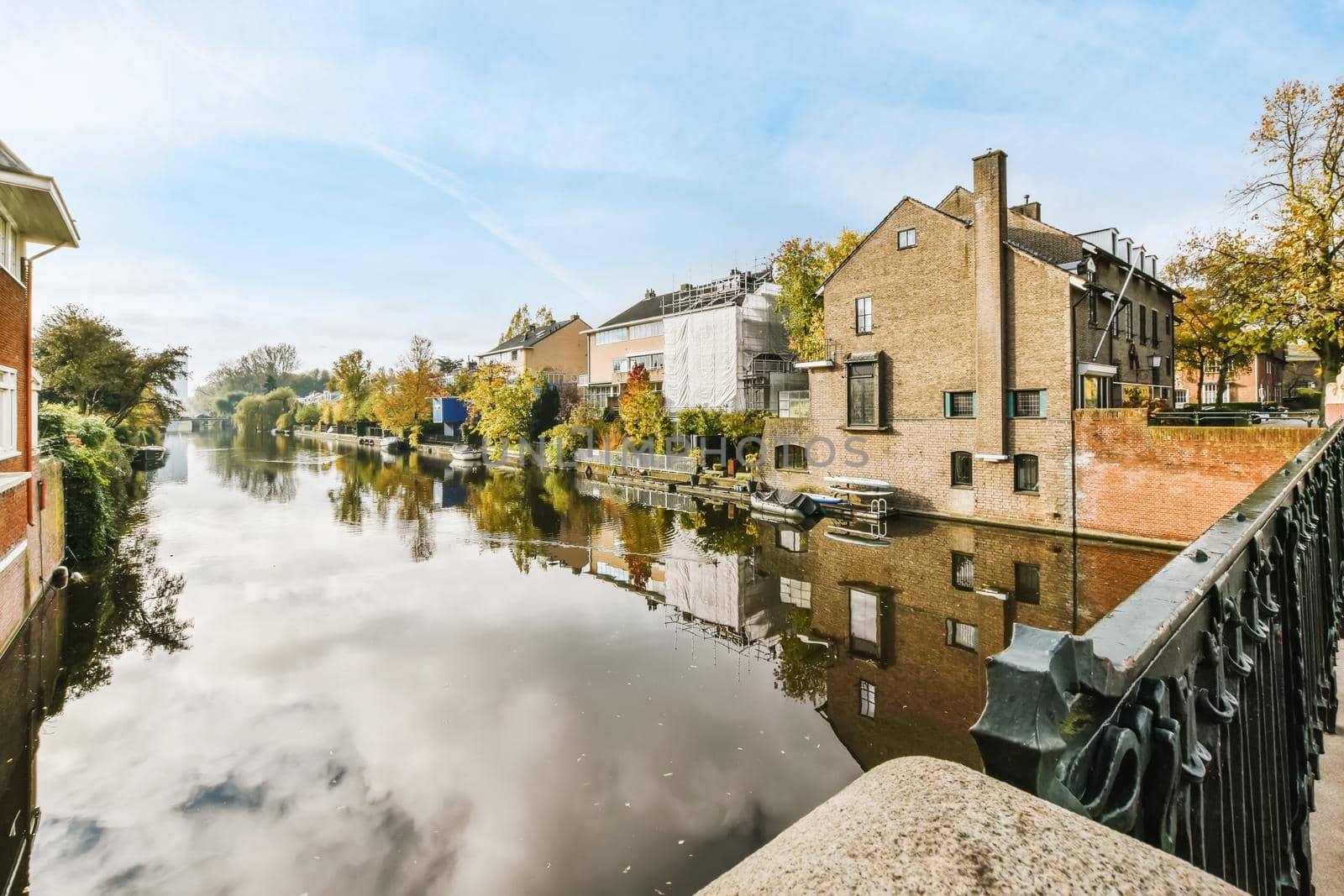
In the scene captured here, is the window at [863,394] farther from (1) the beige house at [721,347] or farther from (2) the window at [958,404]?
(1) the beige house at [721,347]

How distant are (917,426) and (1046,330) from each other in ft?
15.8

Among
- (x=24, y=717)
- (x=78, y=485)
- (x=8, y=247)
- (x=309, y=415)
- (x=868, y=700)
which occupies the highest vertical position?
(x=8, y=247)

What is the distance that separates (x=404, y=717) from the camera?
28.7ft

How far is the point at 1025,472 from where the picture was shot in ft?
66.0

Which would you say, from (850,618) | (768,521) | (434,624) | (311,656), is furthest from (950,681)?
(768,521)

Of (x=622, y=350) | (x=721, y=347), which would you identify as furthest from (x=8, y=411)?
(x=622, y=350)

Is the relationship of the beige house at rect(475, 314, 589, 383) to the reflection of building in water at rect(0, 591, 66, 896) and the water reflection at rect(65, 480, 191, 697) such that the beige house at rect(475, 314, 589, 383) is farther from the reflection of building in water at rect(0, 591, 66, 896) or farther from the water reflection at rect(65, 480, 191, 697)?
the reflection of building in water at rect(0, 591, 66, 896)

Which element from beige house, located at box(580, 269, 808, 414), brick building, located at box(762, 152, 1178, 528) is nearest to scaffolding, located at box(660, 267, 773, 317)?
beige house, located at box(580, 269, 808, 414)

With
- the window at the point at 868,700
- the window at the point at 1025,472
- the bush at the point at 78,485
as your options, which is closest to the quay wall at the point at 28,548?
the bush at the point at 78,485

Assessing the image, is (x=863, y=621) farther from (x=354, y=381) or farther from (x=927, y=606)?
(x=354, y=381)

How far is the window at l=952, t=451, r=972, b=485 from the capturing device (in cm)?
2133

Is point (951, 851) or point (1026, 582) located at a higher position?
point (951, 851)

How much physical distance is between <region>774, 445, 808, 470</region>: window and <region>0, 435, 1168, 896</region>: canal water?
7.35m

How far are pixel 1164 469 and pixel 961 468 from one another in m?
5.41
